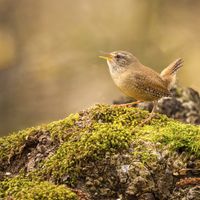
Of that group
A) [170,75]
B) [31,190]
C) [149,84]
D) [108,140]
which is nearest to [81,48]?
[170,75]

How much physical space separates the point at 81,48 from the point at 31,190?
6.91 metres

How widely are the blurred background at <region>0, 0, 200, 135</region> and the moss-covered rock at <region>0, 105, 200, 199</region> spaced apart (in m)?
5.41

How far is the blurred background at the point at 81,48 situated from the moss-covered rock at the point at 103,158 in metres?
5.41

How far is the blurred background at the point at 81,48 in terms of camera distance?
10.5 metres

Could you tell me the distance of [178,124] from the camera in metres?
4.69

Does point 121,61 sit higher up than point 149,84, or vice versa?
point 121,61

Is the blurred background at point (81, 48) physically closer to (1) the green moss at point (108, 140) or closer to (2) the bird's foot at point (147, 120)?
(2) the bird's foot at point (147, 120)

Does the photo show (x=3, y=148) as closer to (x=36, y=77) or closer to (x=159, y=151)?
(x=159, y=151)

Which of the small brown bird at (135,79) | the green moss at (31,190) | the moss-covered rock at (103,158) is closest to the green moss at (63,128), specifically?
the moss-covered rock at (103,158)

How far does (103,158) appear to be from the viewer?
13.8ft

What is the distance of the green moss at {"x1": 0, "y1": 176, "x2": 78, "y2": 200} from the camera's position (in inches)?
155

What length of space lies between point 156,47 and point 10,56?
241cm

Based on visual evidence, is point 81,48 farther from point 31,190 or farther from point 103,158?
point 31,190

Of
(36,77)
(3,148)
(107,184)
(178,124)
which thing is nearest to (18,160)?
(3,148)
